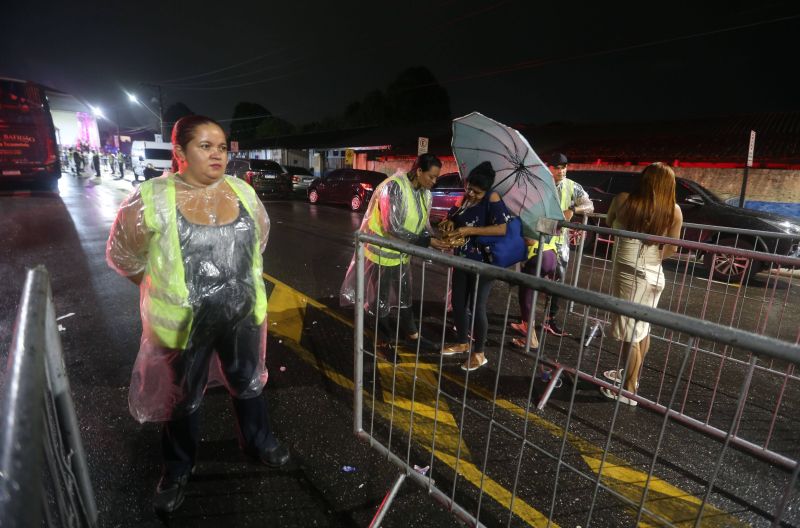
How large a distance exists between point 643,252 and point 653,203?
37 centimetres

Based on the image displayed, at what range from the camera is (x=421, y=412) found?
3.01m

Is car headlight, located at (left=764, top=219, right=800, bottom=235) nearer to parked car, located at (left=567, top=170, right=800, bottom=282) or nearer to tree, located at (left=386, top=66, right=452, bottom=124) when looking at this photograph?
parked car, located at (left=567, top=170, right=800, bottom=282)

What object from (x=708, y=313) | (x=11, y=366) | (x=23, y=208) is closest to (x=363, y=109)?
(x=23, y=208)

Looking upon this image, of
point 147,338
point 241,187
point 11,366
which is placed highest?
point 241,187

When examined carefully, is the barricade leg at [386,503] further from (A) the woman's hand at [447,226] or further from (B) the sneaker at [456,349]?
(A) the woman's hand at [447,226]

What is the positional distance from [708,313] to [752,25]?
9.63 m

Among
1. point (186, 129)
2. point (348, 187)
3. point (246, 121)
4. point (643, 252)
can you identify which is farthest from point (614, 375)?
point (246, 121)

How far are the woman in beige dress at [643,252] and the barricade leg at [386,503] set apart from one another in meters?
1.84

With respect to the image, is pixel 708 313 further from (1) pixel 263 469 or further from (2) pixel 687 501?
(1) pixel 263 469

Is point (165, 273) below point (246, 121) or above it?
below

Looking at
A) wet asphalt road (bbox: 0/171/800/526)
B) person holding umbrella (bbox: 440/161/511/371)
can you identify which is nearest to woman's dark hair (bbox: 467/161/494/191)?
person holding umbrella (bbox: 440/161/511/371)

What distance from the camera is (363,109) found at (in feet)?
160

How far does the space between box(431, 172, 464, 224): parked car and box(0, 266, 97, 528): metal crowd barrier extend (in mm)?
10705

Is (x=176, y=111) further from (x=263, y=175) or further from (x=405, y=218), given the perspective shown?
(x=405, y=218)
